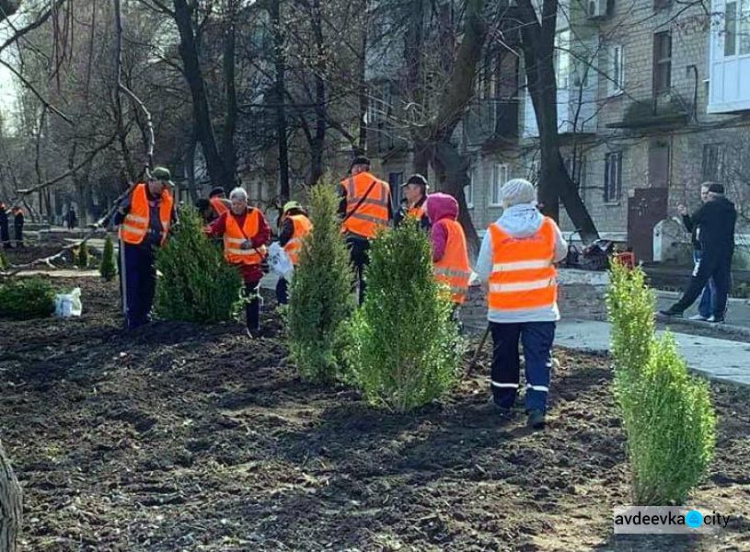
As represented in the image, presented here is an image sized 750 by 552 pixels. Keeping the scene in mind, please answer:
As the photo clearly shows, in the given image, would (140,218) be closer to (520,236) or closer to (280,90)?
(520,236)

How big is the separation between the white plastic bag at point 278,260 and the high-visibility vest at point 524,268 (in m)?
4.59

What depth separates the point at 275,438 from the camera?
228 inches

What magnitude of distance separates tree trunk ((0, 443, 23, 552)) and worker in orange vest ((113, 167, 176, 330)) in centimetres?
689

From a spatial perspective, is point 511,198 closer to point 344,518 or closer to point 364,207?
point 344,518

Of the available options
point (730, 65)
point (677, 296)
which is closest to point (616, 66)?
point (730, 65)

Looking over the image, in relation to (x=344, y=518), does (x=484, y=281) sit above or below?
above

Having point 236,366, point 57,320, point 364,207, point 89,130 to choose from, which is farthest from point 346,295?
point 89,130

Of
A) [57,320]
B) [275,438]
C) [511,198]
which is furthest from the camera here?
[57,320]

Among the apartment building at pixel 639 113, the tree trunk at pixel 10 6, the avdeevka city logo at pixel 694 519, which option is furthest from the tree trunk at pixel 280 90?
the avdeevka city logo at pixel 694 519

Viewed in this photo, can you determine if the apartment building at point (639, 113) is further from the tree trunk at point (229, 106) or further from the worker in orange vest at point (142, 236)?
the worker in orange vest at point (142, 236)

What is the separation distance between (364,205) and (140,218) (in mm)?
2313

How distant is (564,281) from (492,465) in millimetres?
8337

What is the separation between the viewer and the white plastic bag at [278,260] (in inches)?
426

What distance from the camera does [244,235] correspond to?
10.6m
